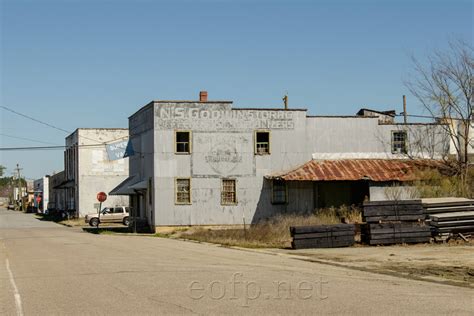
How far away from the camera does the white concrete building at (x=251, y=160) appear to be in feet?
130

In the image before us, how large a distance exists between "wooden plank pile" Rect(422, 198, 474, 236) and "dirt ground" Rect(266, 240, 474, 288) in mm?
731

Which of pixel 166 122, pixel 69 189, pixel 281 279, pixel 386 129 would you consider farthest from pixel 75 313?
pixel 69 189

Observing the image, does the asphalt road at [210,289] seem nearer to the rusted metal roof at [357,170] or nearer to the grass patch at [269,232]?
the grass patch at [269,232]

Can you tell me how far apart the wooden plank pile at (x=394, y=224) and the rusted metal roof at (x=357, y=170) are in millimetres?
11417

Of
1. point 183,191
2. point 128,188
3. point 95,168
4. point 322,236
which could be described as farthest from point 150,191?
point 95,168

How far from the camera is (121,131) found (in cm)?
6962

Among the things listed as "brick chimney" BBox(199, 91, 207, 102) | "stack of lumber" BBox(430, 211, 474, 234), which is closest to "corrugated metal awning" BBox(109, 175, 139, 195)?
"brick chimney" BBox(199, 91, 207, 102)

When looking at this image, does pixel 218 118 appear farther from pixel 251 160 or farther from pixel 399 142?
pixel 399 142

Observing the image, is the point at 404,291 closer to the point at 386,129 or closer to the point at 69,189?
the point at 386,129

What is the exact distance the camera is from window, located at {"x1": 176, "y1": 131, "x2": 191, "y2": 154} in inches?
1578

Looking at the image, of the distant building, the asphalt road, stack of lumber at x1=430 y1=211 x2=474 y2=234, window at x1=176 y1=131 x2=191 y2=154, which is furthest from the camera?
the distant building

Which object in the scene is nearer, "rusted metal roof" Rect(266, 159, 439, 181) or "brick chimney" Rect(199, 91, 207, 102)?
"rusted metal roof" Rect(266, 159, 439, 181)

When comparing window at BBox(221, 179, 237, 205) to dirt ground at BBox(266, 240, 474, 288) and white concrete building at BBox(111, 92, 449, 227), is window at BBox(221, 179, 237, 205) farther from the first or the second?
dirt ground at BBox(266, 240, 474, 288)

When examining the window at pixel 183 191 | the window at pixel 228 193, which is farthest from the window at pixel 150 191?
the window at pixel 228 193
